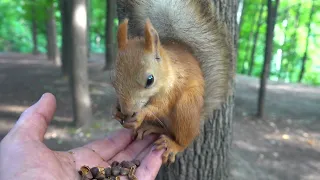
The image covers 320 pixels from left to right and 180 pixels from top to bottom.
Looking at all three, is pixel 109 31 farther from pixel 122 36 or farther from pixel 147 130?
pixel 122 36

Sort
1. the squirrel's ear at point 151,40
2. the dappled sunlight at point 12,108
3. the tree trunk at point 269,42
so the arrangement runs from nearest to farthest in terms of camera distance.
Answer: the squirrel's ear at point 151,40, the tree trunk at point 269,42, the dappled sunlight at point 12,108

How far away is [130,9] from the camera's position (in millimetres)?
1689

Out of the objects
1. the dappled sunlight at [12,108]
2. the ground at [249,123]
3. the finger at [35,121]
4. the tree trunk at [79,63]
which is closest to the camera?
the finger at [35,121]

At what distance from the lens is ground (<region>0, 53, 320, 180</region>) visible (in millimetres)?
4008

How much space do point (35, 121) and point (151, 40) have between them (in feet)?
2.45

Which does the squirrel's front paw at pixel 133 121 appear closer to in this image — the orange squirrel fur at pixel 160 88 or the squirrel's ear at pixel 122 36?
the orange squirrel fur at pixel 160 88

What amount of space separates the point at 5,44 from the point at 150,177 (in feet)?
65.4

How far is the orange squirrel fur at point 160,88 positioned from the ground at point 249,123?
3.11 feet

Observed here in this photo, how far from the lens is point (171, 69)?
5.14 ft

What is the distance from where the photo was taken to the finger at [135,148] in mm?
1923

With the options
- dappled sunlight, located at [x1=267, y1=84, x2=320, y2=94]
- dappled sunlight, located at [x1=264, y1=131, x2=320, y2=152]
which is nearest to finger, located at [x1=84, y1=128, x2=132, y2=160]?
dappled sunlight, located at [x1=264, y1=131, x2=320, y2=152]

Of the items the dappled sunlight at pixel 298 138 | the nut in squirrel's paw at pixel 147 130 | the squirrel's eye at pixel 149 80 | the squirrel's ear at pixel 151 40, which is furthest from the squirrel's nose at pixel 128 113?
the dappled sunlight at pixel 298 138

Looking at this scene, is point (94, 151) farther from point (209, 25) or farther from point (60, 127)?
point (60, 127)

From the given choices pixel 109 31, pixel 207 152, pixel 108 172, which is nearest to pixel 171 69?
pixel 108 172
